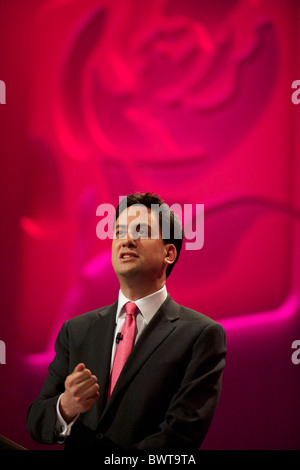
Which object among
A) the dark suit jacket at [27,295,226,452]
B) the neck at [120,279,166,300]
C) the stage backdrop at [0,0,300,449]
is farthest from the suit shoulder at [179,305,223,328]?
the stage backdrop at [0,0,300,449]

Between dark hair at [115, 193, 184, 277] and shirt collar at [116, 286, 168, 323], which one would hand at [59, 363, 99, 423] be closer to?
shirt collar at [116, 286, 168, 323]

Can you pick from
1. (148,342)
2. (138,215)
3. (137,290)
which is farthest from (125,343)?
(138,215)

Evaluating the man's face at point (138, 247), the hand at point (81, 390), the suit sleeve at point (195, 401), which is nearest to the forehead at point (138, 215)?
the man's face at point (138, 247)

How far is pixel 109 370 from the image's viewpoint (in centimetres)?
168

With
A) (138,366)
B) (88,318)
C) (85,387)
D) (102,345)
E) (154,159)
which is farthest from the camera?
(154,159)

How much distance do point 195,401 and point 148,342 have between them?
23cm

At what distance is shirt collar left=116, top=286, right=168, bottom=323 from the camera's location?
5.74 ft

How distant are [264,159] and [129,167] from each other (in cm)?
68

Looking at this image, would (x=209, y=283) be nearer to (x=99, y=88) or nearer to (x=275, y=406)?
(x=275, y=406)

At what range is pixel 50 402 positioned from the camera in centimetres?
166

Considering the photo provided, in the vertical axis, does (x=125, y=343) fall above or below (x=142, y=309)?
below

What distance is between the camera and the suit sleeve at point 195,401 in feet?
5.02

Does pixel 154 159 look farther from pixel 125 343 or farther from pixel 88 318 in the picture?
pixel 125 343

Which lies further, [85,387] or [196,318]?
[196,318]
